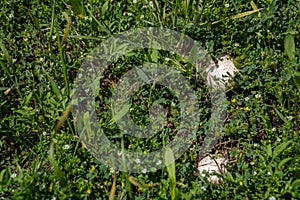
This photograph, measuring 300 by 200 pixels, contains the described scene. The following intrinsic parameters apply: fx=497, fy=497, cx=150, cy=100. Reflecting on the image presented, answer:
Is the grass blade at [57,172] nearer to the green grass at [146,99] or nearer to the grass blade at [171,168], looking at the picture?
the green grass at [146,99]

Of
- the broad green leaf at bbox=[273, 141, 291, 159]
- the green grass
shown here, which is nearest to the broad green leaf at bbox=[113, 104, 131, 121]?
the green grass

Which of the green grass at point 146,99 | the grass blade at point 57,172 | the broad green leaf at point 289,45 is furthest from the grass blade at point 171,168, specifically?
the broad green leaf at point 289,45

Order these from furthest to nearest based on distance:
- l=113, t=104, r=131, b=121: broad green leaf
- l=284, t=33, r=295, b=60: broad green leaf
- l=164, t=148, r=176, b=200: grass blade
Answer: l=284, t=33, r=295, b=60: broad green leaf < l=113, t=104, r=131, b=121: broad green leaf < l=164, t=148, r=176, b=200: grass blade

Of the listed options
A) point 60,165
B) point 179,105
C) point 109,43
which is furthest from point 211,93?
point 60,165

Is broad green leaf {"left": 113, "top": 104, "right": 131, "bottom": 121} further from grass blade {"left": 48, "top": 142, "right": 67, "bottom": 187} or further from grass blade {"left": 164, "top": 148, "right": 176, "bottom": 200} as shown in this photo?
grass blade {"left": 48, "top": 142, "right": 67, "bottom": 187}

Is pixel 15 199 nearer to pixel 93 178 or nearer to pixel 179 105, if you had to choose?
pixel 93 178

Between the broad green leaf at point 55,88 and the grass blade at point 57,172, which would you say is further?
the broad green leaf at point 55,88

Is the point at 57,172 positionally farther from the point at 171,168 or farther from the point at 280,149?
the point at 280,149
